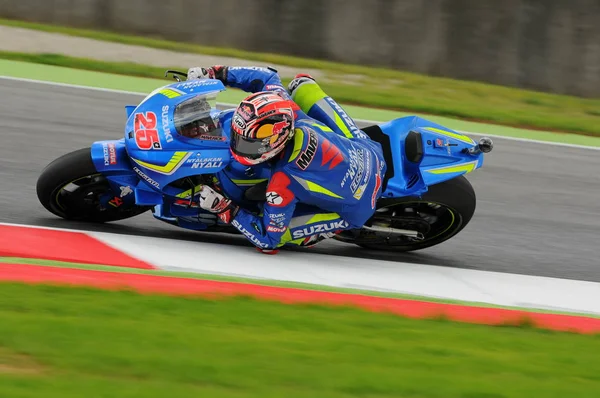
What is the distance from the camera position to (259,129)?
609 cm

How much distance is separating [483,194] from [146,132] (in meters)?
4.10

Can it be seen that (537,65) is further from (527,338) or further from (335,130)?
(527,338)

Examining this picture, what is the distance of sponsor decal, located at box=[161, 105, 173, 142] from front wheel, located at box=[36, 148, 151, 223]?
53 centimetres

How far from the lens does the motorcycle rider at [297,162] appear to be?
20.3 feet

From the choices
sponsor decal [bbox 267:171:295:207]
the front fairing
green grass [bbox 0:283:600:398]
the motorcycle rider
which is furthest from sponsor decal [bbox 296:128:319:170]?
green grass [bbox 0:283:600:398]

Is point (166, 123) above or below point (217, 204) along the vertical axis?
above

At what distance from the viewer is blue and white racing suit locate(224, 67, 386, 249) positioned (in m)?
6.47

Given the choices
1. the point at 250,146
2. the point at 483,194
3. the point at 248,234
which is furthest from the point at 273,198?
the point at 483,194

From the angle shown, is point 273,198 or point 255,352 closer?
point 255,352

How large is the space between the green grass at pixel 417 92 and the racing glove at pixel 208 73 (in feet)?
18.9

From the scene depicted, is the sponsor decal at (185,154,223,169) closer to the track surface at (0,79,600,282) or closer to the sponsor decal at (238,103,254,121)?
the sponsor decal at (238,103,254,121)

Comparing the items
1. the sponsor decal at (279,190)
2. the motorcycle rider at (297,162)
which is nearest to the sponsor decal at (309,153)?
the motorcycle rider at (297,162)

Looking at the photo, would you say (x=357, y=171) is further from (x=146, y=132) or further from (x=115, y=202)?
(x=115, y=202)

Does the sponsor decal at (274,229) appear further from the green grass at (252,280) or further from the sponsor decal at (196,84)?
the sponsor decal at (196,84)
